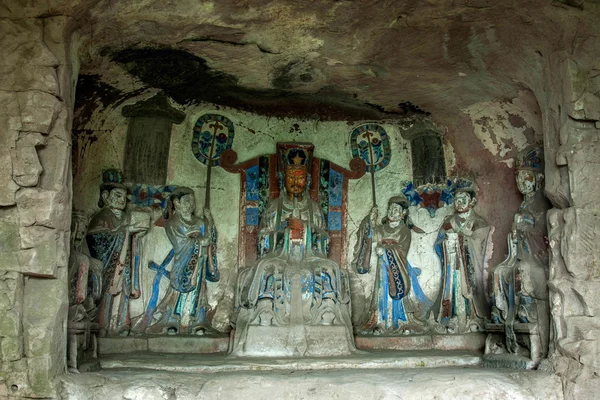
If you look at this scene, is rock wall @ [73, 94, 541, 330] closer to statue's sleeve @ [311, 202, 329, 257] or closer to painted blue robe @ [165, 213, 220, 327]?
painted blue robe @ [165, 213, 220, 327]

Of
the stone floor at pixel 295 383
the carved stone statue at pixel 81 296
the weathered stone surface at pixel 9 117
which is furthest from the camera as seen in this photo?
the carved stone statue at pixel 81 296

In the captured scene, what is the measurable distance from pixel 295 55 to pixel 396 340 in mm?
2896

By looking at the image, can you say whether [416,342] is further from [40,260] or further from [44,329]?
[40,260]

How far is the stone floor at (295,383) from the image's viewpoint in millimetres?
5406

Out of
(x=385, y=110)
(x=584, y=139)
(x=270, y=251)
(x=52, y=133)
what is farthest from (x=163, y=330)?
Result: (x=584, y=139)

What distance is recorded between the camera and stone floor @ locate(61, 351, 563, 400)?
17.7 ft

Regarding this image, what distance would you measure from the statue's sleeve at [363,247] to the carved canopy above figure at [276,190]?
5.5 inches

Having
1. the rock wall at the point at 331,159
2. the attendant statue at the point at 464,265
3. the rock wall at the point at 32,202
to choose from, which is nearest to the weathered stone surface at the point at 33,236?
the rock wall at the point at 32,202

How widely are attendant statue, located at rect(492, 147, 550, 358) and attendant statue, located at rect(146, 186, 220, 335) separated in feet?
9.09

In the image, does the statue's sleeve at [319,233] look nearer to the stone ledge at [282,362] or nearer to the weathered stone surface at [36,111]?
the stone ledge at [282,362]

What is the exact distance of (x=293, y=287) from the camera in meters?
6.93

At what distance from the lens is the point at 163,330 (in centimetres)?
704

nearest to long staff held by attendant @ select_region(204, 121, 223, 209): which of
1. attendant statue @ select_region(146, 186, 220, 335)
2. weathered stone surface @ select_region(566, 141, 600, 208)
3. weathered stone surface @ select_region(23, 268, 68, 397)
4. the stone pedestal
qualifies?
attendant statue @ select_region(146, 186, 220, 335)

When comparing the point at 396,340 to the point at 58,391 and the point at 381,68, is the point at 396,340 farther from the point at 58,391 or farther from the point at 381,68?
the point at 58,391
